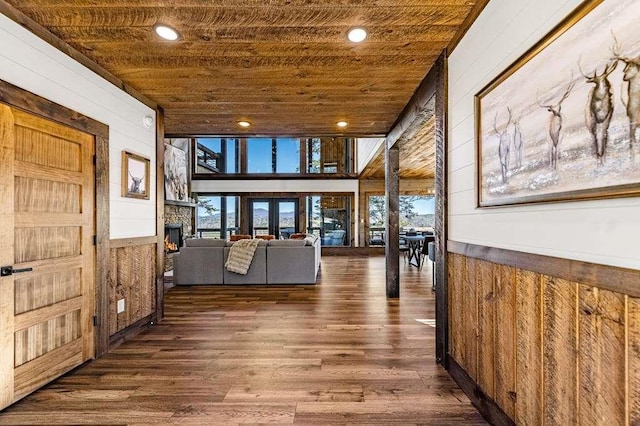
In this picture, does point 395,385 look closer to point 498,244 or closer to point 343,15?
point 498,244

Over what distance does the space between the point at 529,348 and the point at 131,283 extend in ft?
11.3

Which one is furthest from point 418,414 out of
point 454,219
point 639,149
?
point 639,149

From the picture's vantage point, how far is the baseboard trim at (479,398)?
1.82 meters

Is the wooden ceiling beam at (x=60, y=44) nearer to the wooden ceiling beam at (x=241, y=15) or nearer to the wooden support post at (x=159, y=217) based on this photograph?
the wooden ceiling beam at (x=241, y=15)

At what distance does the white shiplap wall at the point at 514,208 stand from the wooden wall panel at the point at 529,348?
0.60ft

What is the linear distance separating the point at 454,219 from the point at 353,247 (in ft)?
26.7

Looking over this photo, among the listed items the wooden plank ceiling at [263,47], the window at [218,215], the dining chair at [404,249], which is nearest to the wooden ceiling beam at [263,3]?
the wooden plank ceiling at [263,47]

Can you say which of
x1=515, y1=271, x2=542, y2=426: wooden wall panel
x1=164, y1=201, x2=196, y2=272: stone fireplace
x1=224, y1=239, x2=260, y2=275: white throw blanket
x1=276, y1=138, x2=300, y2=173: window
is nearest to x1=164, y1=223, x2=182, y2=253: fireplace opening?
x1=164, y1=201, x2=196, y2=272: stone fireplace

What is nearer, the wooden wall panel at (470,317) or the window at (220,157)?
the wooden wall panel at (470,317)

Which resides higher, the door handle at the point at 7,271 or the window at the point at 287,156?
the window at the point at 287,156

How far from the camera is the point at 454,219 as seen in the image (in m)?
2.48

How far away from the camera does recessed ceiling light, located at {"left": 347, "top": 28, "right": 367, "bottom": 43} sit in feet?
7.53

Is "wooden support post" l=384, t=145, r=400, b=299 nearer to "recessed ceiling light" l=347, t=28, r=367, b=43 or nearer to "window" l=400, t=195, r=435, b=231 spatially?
"recessed ceiling light" l=347, t=28, r=367, b=43

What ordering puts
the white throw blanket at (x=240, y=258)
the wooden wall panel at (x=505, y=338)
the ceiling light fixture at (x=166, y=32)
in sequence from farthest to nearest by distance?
the white throw blanket at (x=240, y=258)
the ceiling light fixture at (x=166, y=32)
the wooden wall panel at (x=505, y=338)
